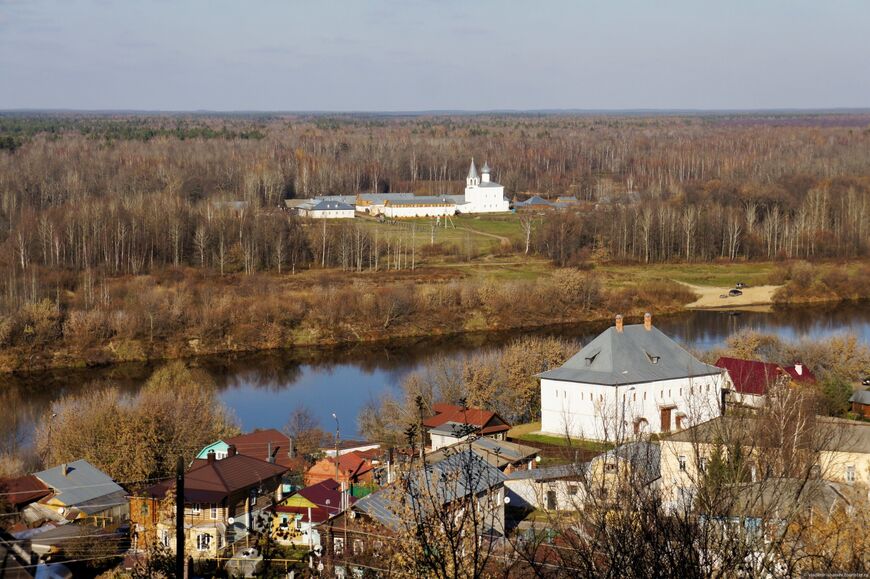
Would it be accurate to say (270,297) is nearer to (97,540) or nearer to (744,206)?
(97,540)

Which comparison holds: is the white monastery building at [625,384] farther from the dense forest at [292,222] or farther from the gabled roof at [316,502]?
the dense forest at [292,222]

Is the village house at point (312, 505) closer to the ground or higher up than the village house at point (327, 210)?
closer to the ground

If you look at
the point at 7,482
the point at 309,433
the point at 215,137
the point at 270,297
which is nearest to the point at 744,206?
the point at 270,297

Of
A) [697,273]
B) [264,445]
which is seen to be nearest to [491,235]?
[697,273]

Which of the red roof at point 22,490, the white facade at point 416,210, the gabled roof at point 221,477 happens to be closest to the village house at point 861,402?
the gabled roof at point 221,477

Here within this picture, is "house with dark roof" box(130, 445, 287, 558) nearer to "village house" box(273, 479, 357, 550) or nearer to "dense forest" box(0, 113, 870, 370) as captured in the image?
"village house" box(273, 479, 357, 550)
